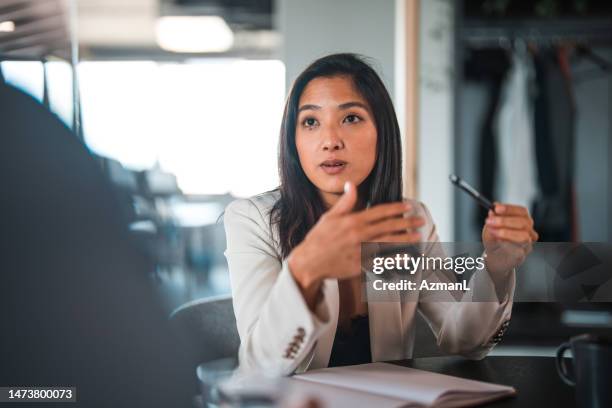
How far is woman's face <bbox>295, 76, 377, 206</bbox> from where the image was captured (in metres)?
0.87

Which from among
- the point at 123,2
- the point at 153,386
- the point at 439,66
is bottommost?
the point at 153,386

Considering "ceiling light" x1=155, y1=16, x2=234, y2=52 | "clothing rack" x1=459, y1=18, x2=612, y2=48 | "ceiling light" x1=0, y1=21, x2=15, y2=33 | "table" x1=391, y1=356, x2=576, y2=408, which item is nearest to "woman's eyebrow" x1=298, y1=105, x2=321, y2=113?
"table" x1=391, y1=356, x2=576, y2=408

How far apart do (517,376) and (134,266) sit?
1.41 feet

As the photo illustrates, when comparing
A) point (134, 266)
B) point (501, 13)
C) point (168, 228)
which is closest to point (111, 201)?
point (134, 266)

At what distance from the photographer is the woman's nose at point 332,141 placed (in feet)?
2.83

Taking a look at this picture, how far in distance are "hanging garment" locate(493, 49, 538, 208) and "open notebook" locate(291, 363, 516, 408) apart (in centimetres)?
171

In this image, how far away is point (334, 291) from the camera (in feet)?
2.21

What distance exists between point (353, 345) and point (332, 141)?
0.28 m

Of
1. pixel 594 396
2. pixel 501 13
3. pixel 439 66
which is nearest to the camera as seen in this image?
pixel 594 396

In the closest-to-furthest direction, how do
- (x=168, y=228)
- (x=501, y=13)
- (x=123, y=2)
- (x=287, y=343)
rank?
1. (x=287, y=343)
2. (x=168, y=228)
3. (x=501, y=13)
4. (x=123, y=2)

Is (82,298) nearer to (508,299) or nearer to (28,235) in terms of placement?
(28,235)

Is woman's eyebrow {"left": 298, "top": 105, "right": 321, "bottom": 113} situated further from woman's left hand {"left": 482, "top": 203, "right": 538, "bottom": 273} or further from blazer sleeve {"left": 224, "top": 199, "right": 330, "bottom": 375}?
woman's left hand {"left": 482, "top": 203, "right": 538, "bottom": 273}

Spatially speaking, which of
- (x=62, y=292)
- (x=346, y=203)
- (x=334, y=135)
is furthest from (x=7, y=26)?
(x=346, y=203)

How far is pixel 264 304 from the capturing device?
0.70 m
